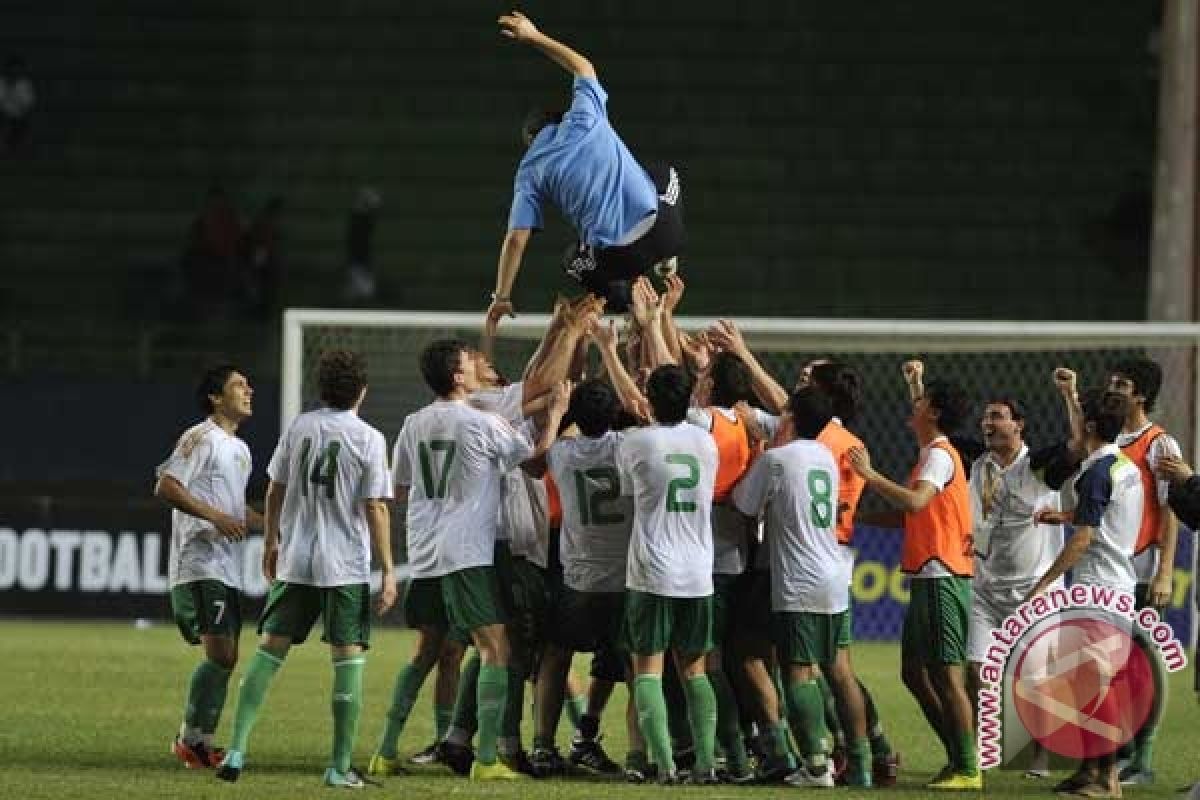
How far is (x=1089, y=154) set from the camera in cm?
2653

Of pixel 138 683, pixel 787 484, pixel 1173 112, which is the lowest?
pixel 138 683

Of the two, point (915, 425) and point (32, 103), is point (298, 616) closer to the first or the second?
point (915, 425)

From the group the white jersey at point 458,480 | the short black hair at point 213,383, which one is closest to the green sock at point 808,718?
the white jersey at point 458,480

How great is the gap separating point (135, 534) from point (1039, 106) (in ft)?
39.4

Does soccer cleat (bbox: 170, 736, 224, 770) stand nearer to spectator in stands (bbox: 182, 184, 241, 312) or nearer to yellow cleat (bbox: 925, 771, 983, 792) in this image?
yellow cleat (bbox: 925, 771, 983, 792)

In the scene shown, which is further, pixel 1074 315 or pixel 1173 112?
pixel 1074 315

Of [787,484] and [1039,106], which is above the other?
[1039,106]

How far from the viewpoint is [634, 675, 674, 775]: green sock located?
10242mm

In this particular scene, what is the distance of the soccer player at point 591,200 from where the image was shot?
10.6 metres

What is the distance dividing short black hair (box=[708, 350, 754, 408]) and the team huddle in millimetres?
14

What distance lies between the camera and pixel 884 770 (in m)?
10.8

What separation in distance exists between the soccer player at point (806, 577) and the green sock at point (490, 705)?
3.77ft

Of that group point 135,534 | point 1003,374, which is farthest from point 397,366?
point 1003,374

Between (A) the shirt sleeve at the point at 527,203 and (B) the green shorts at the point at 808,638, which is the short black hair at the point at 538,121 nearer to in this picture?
(A) the shirt sleeve at the point at 527,203
